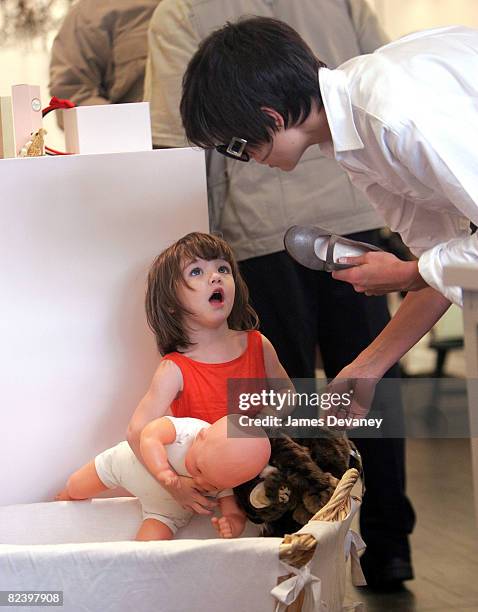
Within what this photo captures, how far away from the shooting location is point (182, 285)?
1571 mm

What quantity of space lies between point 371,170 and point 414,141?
0.15 metres

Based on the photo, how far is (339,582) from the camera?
54.5 inches

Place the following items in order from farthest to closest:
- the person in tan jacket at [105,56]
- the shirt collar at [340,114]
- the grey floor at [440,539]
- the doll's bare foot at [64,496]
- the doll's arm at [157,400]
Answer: the person in tan jacket at [105,56]
the grey floor at [440,539]
the doll's bare foot at [64,496]
the doll's arm at [157,400]
the shirt collar at [340,114]

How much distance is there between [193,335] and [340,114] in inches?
17.8

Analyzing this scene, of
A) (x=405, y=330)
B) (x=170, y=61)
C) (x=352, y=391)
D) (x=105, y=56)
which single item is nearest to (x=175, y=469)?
(x=352, y=391)

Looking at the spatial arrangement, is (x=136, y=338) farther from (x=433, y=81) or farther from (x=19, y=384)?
(x=433, y=81)

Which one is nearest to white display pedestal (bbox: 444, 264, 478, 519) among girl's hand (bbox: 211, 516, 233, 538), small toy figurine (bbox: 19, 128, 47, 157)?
girl's hand (bbox: 211, 516, 233, 538)

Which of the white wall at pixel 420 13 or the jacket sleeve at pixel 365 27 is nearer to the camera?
the jacket sleeve at pixel 365 27

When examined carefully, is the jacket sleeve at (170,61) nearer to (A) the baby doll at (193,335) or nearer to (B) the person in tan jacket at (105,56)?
(B) the person in tan jacket at (105,56)

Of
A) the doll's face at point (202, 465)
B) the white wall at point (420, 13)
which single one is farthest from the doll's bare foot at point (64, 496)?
the white wall at point (420, 13)

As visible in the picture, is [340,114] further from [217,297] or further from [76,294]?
[76,294]

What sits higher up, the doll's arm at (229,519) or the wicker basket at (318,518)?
the wicker basket at (318,518)

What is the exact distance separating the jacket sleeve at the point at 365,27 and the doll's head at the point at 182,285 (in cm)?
71

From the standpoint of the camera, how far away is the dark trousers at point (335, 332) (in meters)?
2.05
